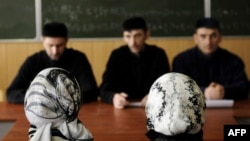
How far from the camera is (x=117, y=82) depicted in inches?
134

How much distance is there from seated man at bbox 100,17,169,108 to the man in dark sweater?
0.18m

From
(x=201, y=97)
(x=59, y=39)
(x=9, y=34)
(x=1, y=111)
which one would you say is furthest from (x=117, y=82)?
(x=201, y=97)

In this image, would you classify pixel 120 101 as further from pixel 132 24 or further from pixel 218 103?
pixel 132 24

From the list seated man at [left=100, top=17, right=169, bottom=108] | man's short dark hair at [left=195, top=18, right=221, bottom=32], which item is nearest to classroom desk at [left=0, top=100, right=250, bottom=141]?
seated man at [left=100, top=17, right=169, bottom=108]

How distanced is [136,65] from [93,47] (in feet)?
3.16

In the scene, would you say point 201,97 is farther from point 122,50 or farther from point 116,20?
point 116,20

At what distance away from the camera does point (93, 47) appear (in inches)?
172

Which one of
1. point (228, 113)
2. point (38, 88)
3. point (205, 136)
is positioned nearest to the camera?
point (38, 88)

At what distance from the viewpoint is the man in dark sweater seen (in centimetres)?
313

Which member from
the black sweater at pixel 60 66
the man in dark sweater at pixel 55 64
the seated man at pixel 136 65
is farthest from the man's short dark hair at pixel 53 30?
the seated man at pixel 136 65

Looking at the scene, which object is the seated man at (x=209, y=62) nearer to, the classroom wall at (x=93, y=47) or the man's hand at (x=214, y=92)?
the man's hand at (x=214, y=92)

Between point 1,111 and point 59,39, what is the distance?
2.29 feet

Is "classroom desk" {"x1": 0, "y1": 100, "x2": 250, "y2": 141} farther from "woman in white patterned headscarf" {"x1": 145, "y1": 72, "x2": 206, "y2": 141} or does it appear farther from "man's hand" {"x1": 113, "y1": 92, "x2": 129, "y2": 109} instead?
"woman in white patterned headscarf" {"x1": 145, "y1": 72, "x2": 206, "y2": 141}

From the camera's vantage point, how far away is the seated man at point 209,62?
3.29 metres
